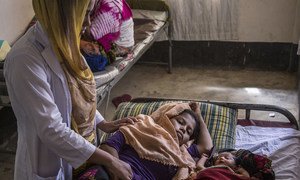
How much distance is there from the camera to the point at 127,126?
2021mm

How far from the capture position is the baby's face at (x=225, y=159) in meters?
1.94

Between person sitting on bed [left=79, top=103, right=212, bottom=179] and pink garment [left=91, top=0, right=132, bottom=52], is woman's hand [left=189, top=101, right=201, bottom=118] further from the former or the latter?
pink garment [left=91, top=0, right=132, bottom=52]

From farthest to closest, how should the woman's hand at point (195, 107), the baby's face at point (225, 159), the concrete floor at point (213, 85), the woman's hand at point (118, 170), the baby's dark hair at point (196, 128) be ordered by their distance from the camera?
1. the concrete floor at point (213, 85)
2. the woman's hand at point (195, 107)
3. the baby's dark hair at point (196, 128)
4. the baby's face at point (225, 159)
5. the woman's hand at point (118, 170)

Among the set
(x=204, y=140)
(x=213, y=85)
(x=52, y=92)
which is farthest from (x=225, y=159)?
(x=213, y=85)

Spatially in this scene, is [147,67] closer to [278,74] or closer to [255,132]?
[278,74]

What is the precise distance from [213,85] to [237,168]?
2422mm

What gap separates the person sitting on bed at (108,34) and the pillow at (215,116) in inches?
21.6

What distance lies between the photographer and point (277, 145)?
2.24 metres

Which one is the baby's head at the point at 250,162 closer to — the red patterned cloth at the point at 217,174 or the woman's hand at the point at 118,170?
the red patterned cloth at the point at 217,174

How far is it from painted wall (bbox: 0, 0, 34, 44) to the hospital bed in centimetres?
161

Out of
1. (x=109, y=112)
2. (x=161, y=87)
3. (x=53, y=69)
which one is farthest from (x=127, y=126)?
(x=161, y=87)

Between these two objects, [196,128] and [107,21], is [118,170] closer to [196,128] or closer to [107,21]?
[196,128]

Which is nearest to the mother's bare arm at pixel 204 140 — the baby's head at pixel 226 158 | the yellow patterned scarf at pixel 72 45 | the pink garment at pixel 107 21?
the baby's head at pixel 226 158

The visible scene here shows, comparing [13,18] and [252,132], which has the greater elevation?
[13,18]
